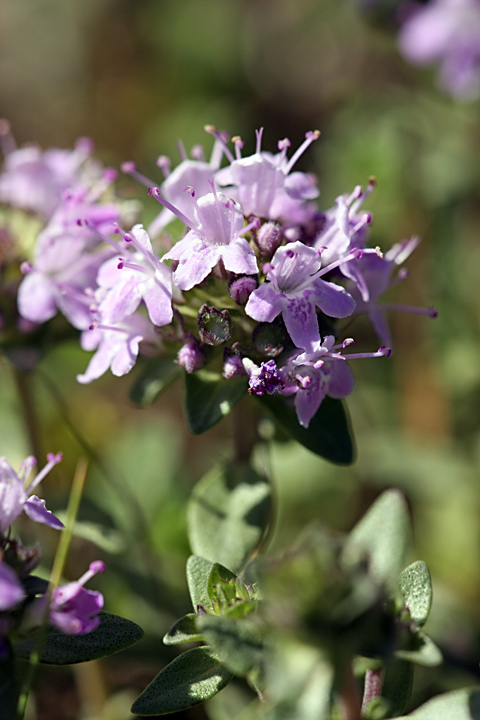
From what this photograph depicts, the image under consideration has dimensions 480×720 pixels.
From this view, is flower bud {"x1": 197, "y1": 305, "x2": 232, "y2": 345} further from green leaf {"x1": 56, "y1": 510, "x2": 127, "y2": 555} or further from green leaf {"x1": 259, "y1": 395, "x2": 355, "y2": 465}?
green leaf {"x1": 56, "y1": 510, "x2": 127, "y2": 555}

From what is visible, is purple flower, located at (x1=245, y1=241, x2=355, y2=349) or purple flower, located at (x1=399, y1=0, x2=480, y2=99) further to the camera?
purple flower, located at (x1=399, y1=0, x2=480, y2=99)

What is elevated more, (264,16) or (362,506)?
(264,16)

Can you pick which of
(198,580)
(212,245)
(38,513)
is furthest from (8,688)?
(212,245)

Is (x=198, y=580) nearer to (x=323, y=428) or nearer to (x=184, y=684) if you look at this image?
(x=184, y=684)

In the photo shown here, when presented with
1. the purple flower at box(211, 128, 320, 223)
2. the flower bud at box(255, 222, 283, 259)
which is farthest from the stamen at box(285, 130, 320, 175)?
the flower bud at box(255, 222, 283, 259)

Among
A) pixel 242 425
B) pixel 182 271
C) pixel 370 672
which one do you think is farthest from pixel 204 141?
pixel 370 672

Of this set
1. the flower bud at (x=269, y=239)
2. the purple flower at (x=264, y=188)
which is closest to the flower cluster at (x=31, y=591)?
the flower bud at (x=269, y=239)

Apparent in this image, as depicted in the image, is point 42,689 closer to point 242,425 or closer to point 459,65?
point 242,425
